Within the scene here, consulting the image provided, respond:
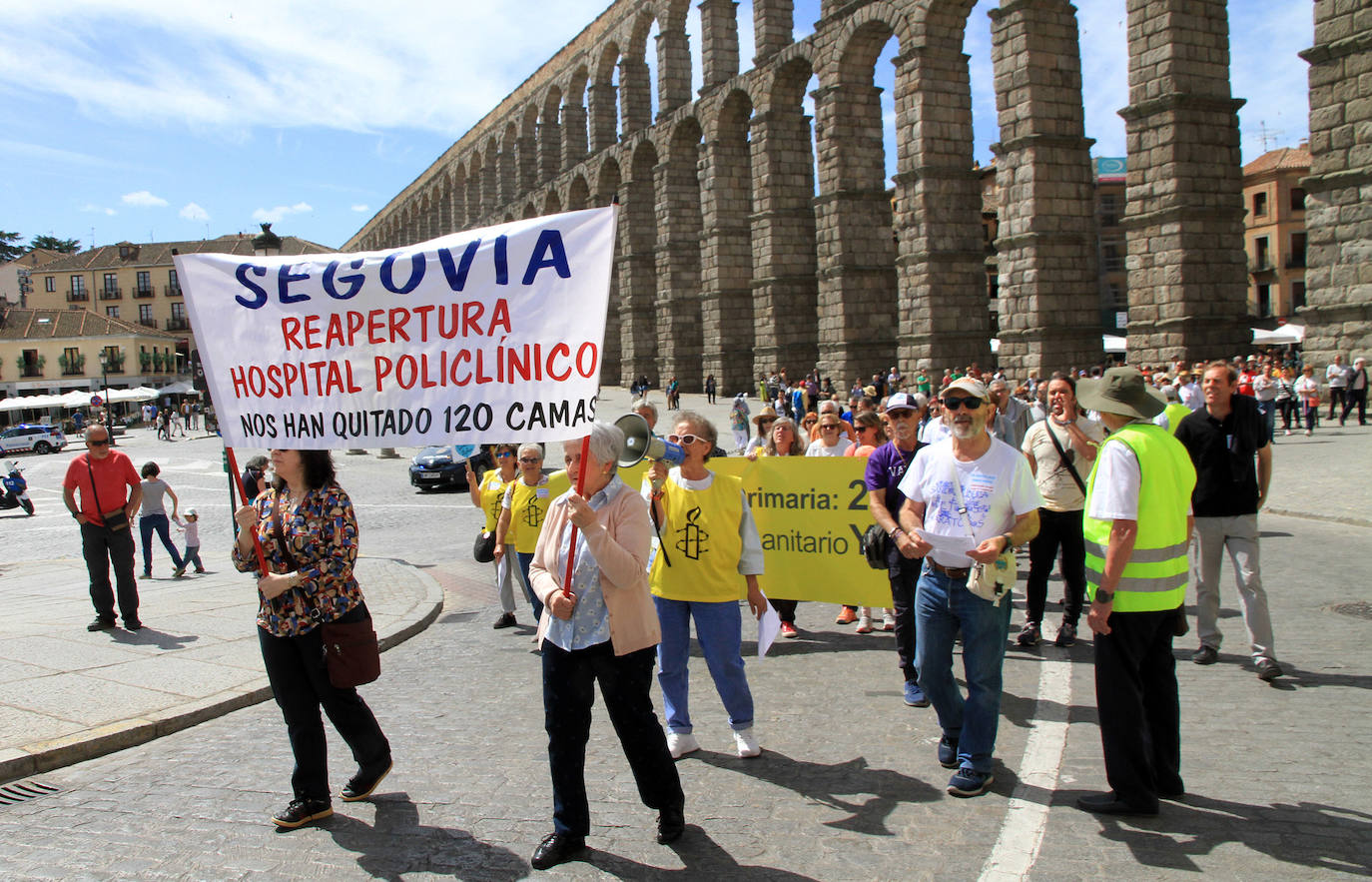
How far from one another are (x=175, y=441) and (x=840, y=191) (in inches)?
1344

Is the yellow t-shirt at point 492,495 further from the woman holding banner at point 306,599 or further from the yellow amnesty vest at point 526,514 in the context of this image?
the woman holding banner at point 306,599

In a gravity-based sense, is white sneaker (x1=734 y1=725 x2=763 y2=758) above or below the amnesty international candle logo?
below

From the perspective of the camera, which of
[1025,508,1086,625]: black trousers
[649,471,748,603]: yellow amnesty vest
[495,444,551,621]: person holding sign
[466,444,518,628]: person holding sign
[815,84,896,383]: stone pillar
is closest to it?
[649,471,748,603]: yellow amnesty vest

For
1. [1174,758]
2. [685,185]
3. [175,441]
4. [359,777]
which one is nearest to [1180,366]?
[1174,758]

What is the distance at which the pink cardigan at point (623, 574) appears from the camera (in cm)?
372

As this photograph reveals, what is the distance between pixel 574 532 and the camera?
3.68 meters

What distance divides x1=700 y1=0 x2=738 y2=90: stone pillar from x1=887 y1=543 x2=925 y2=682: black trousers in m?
36.0

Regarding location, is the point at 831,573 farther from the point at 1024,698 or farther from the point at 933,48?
the point at 933,48

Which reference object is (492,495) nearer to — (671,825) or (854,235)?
(671,825)

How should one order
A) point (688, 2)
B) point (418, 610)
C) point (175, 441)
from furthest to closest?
1. point (175, 441)
2. point (688, 2)
3. point (418, 610)

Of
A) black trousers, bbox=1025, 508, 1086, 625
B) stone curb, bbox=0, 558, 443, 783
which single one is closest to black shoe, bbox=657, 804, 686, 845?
stone curb, bbox=0, 558, 443, 783

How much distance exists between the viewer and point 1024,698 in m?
5.59

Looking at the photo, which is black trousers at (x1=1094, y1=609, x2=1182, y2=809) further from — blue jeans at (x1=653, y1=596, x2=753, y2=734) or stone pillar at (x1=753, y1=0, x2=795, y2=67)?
stone pillar at (x1=753, y1=0, x2=795, y2=67)

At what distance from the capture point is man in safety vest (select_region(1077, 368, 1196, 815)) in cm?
400
